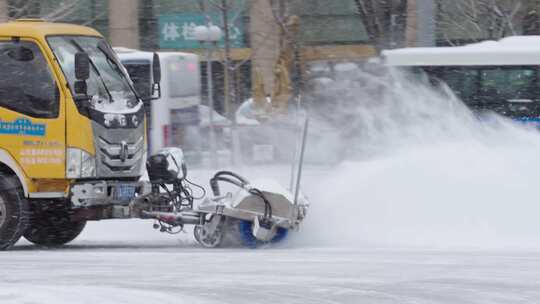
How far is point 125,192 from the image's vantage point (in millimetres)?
11102

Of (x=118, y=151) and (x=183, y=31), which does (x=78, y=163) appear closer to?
(x=118, y=151)

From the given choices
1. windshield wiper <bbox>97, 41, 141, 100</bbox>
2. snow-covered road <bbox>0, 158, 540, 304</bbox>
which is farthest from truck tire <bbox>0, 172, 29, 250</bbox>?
windshield wiper <bbox>97, 41, 141, 100</bbox>

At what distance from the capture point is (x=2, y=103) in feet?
35.1

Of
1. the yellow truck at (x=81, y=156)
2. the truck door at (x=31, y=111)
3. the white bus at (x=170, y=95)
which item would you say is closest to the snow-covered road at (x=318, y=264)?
the yellow truck at (x=81, y=156)

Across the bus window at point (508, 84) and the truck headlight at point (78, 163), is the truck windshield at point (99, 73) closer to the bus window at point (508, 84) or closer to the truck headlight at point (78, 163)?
the truck headlight at point (78, 163)

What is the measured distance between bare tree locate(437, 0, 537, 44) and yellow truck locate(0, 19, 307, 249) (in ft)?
56.2

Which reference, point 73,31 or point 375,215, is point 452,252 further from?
point 73,31

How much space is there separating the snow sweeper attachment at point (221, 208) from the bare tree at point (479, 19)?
16961 mm

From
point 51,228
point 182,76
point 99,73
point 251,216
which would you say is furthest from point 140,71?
point 251,216

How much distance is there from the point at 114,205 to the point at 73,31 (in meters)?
1.76

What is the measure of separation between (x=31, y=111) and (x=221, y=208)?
2014 millimetres

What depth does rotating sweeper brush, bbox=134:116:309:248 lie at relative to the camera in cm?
1074

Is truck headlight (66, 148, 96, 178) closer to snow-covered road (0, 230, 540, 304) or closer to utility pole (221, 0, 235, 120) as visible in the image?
snow-covered road (0, 230, 540, 304)

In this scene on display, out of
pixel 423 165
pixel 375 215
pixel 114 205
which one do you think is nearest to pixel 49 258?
pixel 114 205
